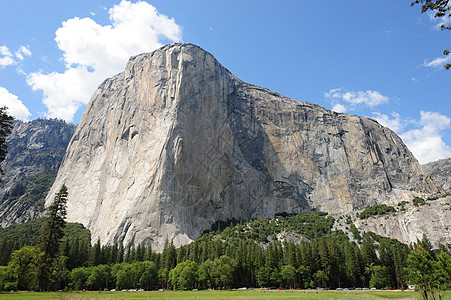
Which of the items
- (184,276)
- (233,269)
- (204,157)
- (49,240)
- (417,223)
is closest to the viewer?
(49,240)

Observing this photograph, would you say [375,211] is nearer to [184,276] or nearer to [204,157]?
[204,157]

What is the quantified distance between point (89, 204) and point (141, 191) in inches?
1532

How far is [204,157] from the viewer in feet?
420

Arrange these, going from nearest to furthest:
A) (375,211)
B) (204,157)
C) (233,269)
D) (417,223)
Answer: (233,269), (417,223), (375,211), (204,157)

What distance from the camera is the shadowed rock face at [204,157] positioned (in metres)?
113

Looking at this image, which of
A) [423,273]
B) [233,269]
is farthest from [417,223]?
[423,273]

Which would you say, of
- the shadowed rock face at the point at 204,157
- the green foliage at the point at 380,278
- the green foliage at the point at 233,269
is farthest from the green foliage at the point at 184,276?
the green foliage at the point at 380,278

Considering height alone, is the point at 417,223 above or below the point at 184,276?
above

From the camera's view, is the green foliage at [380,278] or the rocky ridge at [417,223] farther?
the rocky ridge at [417,223]

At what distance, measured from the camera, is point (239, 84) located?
163 metres

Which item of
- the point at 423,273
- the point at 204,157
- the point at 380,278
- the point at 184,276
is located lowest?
the point at 380,278

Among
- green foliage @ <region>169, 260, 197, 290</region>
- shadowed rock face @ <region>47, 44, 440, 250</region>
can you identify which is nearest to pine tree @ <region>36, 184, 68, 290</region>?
green foliage @ <region>169, 260, 197, 290</region>

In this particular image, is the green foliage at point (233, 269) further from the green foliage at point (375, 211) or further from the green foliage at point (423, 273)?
the green foliage at point (375, 211)

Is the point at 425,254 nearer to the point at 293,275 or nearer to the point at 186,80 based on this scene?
the point at 293,275
